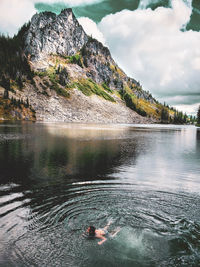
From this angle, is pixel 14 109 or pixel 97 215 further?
pixel 14 109

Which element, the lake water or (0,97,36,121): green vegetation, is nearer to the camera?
the lake water

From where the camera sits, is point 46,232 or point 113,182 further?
point 113,182

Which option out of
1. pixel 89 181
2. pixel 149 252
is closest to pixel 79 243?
pixel 149 252

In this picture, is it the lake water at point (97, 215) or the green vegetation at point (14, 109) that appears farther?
the green vegetation at point (14, 109)

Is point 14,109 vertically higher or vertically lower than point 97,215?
higher

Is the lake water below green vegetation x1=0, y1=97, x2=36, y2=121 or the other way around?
below

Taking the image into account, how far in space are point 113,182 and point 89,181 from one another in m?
2.59

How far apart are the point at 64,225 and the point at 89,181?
899 centimetres

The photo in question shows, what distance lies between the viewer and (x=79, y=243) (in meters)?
10.2

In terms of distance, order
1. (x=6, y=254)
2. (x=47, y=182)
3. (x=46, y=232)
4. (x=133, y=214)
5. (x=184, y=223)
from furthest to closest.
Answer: (x=47, y=182) < (x=133, y=214) < (x=184, y=223) < (x=46, y=232) < (x=6, y=254)

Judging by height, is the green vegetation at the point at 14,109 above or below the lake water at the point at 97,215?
above

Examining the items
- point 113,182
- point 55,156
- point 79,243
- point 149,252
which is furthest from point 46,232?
point 55,156

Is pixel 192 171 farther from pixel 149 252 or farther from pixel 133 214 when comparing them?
pixel 149 252

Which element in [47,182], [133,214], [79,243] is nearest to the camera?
[79,243]
